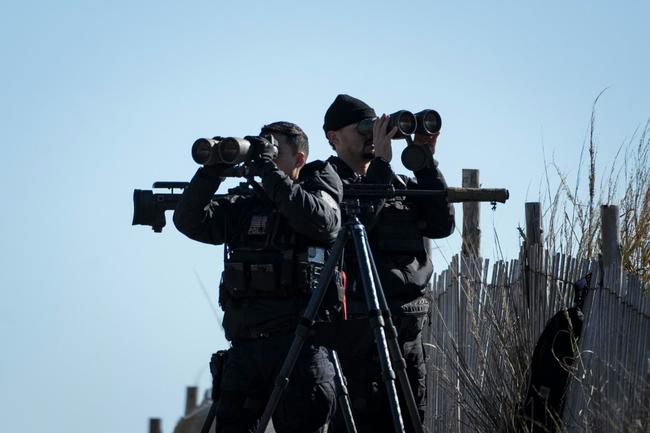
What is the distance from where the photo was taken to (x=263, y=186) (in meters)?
6.13

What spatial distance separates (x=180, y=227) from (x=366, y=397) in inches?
51.9

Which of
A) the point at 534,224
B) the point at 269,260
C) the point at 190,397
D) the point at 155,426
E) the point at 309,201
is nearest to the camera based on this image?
the point at 309,201

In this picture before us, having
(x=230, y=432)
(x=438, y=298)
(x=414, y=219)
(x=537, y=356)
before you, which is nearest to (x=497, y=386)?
(x=537, y=356)

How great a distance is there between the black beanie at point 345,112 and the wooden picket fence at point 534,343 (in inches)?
46.2

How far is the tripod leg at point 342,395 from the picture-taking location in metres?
6.27

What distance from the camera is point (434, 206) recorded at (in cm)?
688

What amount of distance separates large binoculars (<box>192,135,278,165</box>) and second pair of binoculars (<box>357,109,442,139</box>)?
76 centimetres

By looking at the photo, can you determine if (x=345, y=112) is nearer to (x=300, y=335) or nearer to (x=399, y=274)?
(x=399, y=274)

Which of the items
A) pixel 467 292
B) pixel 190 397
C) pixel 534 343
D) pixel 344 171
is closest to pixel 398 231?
pixel 344 171

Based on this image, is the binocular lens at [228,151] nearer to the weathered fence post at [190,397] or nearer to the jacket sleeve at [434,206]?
the jacket sleeve at [434,206]

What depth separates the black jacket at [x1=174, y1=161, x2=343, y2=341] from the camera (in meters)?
6.04

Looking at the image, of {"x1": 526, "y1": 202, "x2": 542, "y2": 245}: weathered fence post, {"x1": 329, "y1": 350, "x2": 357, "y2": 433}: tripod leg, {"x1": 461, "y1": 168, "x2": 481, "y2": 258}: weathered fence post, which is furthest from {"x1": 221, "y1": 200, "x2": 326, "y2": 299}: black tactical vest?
{"x1": 461, "y1": 168, "x2": 481, "y2": 258}: weathered fence post

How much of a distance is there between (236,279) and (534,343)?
1.68 meters

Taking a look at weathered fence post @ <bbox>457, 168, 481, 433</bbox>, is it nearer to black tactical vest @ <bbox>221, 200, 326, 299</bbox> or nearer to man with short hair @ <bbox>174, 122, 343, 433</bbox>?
man with short hair @ <bbox>174, 122, 343, 433</bbox>
